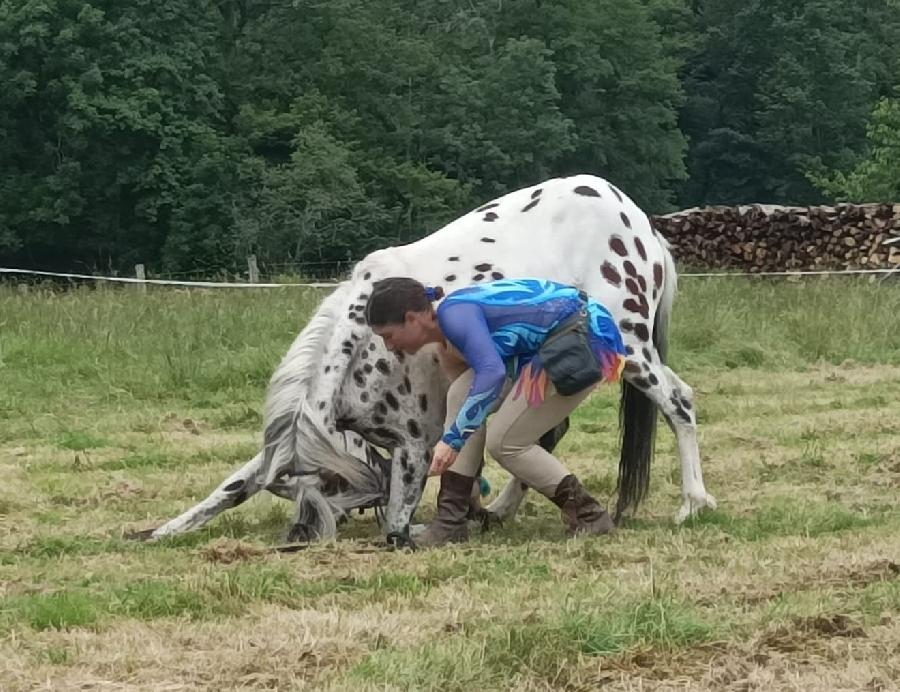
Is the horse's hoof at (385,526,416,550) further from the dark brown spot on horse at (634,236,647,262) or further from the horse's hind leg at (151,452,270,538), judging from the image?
the dark brown spot on horse at (634,236,647,262)

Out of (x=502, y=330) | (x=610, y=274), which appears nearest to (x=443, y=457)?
(x=502, y=330)

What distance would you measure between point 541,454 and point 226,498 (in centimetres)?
132

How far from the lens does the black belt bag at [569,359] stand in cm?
559

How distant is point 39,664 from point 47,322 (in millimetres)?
9291

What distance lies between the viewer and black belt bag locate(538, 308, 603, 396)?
5.59 meters

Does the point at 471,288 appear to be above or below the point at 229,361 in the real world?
above

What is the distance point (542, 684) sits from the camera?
139 inches

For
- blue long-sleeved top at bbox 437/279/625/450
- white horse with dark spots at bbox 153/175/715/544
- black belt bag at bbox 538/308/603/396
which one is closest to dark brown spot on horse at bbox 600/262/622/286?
white horse with dark spots at bbox 153/175/715/544

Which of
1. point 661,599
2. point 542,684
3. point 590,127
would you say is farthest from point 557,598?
point 590,127

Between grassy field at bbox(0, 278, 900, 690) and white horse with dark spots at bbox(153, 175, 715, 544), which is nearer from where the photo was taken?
grassy field at bbox(0, 278, 900, 690)

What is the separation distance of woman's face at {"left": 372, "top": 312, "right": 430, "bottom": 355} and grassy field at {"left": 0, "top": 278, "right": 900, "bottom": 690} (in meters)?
0.81

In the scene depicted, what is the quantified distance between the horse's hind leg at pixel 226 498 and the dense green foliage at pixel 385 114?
109 feet

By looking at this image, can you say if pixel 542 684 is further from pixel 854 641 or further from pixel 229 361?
pixel 229 361

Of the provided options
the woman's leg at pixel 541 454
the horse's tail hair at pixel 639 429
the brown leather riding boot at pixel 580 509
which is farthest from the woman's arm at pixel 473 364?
the horse's tail hair at pixel 639 429
